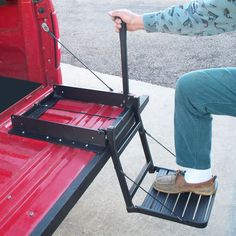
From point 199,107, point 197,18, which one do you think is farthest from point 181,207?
point 197,18

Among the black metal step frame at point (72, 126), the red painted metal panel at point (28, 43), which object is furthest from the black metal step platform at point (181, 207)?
the red painted metal panel at point (28, 43)

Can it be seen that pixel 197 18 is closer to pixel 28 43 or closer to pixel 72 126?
pixel 72 126

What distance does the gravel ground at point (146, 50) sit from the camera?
5.71 meters

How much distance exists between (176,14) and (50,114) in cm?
106

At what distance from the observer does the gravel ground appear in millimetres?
5715

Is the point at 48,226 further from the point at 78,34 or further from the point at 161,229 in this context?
the point at 78,34

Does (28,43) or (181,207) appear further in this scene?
(28,43)

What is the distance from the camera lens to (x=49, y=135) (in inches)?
101

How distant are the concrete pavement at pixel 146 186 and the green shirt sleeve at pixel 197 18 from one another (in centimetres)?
127

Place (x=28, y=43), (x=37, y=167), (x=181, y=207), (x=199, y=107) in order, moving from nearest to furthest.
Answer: (x=37, y=167) → (x=199, y=107) → (x=181, y=207) → (x=28, y=43)

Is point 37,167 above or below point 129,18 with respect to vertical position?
below

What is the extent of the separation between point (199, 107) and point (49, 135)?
847mm

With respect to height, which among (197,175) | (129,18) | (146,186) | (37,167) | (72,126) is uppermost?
(129,18)

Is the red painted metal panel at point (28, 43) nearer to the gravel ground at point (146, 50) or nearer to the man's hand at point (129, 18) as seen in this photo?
the man's hand at point (129, 18)
